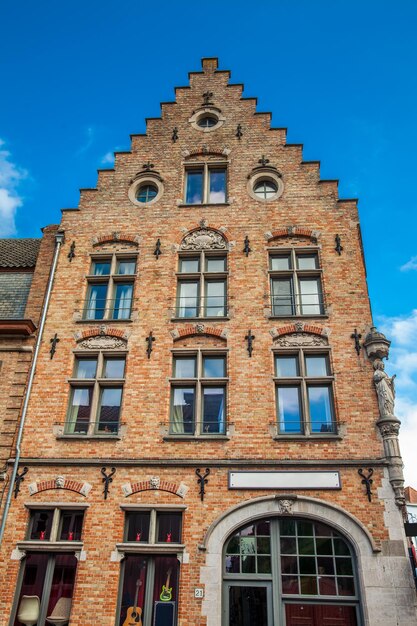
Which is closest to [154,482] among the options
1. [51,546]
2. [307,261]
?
[51,546]

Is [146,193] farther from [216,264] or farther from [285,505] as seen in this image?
[285,505]

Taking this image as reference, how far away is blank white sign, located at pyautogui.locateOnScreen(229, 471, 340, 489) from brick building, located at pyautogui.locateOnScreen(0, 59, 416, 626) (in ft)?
0.10

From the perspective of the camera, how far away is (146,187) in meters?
15.6

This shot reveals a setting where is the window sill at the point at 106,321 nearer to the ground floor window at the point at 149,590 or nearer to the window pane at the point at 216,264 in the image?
the window pane at the point at 216,264

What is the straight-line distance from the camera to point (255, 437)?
11.4m

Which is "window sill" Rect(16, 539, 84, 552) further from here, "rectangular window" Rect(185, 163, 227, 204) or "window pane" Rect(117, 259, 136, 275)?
"rectangular window" Rect(185, 163, 227, 204)

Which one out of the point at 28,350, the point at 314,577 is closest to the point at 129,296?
the point at 28,350

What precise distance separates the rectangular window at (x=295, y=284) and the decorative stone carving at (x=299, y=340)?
0.58 m

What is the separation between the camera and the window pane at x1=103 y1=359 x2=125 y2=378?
12.7 meters

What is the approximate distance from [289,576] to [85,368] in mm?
6644

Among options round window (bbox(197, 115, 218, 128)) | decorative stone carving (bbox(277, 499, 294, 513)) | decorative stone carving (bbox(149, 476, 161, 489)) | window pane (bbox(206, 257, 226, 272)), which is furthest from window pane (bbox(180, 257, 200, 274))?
decorative stone carving (bbox(277, 499, 294, 513))

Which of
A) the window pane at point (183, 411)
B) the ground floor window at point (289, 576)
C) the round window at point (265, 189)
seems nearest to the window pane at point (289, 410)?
the ground floor window at point (289, 576)

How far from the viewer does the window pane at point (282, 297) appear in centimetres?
1313

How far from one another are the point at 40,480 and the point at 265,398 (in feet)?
17.6
